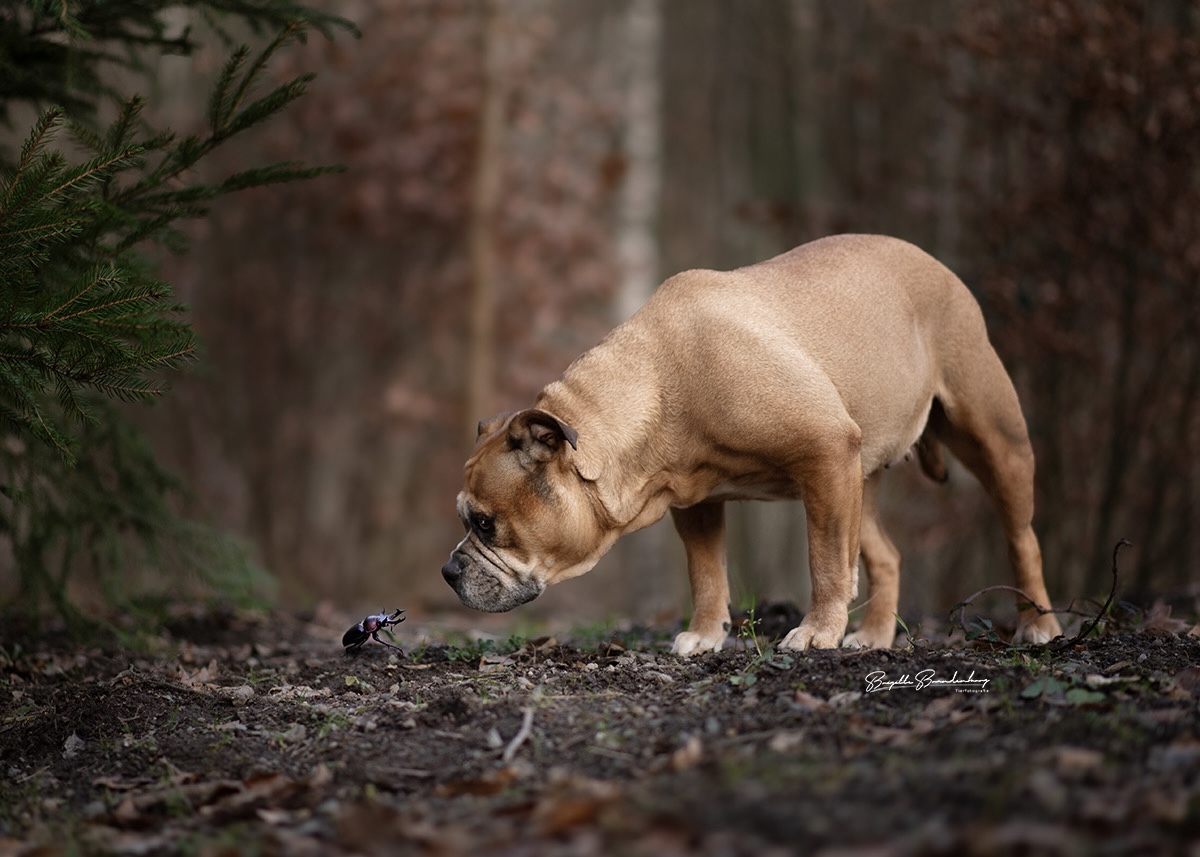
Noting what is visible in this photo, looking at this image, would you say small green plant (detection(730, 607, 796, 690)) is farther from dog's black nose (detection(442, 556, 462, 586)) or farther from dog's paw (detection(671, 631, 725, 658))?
dog's black nose (detection(442, 556, 462, 586))

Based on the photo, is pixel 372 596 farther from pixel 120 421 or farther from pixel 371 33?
pixel 120 421

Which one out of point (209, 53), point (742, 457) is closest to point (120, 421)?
point (742, 457)

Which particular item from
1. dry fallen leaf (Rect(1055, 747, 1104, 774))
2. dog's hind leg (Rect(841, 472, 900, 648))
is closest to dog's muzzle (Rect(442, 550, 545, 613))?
dog's hind leg (Rect(841, 472, 900, 648))

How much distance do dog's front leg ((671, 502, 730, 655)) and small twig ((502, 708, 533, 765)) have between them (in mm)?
1532

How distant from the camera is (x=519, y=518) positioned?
5070 mm

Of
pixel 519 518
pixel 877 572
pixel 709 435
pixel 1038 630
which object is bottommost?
pixel 1038 630

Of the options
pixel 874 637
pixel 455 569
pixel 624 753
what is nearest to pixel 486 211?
pixel 874 637

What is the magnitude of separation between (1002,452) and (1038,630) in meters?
0.88

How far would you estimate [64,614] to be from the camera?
254 inches

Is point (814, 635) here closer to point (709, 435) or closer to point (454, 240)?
point (709, 435)

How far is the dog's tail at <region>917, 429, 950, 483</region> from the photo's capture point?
21.3ft

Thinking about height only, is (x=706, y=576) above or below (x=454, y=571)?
below

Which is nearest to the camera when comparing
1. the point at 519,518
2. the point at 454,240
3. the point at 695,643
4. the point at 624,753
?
the point at 624,753

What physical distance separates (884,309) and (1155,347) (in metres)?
5.26
